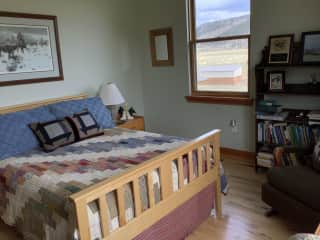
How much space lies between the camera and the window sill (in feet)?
11.5

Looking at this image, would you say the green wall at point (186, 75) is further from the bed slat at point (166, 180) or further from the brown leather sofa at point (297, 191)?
the bed slat at point (166, 180)

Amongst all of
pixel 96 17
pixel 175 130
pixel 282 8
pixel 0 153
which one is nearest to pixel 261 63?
pixel 282 8

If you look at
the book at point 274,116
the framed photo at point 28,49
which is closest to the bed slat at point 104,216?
the framed photo at point 28,49

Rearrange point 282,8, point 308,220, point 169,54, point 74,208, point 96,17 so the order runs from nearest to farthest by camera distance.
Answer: point 74,208
point 308,220
point 282,8
point 96,17
point 169,54

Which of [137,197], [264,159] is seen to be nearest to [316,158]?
[264,159]

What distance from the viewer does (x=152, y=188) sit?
6.07ft

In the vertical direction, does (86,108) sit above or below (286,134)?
above

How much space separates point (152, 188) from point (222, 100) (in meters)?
2.14

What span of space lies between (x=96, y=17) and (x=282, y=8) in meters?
2.19

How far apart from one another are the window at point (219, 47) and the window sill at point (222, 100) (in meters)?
0.07

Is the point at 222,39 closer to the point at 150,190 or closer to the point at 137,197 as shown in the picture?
the point at 150,190

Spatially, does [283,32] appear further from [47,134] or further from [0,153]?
[0,153]

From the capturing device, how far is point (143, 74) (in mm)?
4477

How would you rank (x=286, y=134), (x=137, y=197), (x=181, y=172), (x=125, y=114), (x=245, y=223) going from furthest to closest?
(x=125, y=114) → (x=286, y=134) → (x=245, y=223) → (x=181, y=172) → (x=137, y=197)
